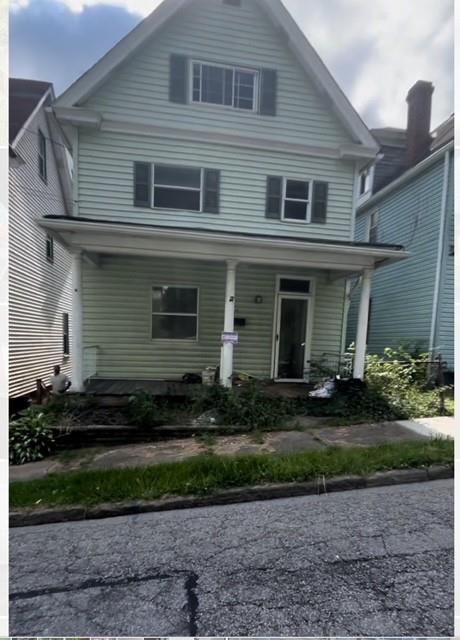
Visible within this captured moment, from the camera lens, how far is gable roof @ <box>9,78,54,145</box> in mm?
6437

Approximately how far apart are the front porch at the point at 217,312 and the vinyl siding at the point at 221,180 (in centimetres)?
88

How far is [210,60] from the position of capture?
640 centimetres

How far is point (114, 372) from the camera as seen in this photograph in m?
6.59

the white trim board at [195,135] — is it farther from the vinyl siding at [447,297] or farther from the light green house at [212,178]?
the vinyl siding at [447,297]

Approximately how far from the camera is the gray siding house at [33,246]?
646cm

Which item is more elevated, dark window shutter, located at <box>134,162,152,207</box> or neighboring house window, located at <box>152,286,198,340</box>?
dark window shutter, located at <box>134,162,152,207</box>

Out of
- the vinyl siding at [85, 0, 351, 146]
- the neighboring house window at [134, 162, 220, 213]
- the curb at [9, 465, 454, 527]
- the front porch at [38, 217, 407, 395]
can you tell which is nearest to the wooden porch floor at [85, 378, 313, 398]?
the front porch at [38, 217, 407, 395]

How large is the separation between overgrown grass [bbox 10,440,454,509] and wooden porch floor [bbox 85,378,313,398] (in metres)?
2.01

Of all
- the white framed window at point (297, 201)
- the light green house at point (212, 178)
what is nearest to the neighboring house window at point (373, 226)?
the light green house at point (212, 178)

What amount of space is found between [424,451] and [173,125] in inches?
281

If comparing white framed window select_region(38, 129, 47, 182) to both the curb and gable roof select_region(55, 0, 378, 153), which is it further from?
the curb

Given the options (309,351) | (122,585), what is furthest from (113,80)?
(122,585)

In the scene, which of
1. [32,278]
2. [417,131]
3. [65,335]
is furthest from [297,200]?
[65,335]

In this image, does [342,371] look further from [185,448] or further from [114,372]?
[114,372]
